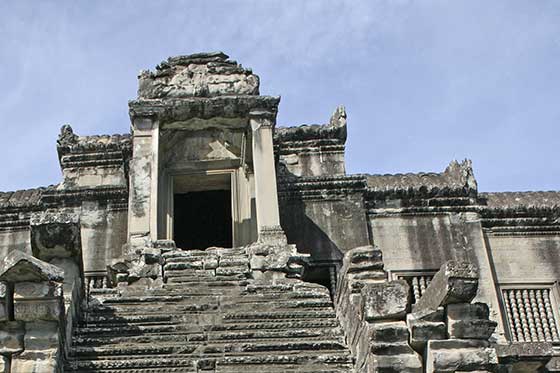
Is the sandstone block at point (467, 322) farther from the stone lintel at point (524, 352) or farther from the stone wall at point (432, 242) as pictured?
the stone wall at point (432, 242)

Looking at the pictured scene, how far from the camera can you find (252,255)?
478 inches

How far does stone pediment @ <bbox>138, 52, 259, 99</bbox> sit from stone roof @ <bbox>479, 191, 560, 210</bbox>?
5.16m

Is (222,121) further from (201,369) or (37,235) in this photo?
(201,369)

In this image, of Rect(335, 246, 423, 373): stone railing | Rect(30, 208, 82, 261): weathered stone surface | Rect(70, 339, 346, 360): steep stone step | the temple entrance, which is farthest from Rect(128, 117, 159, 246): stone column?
Rect(335, 246, 423, 373): stone railing

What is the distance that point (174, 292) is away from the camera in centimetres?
1055

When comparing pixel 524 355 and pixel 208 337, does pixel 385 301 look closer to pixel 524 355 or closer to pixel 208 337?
pixel 524 355

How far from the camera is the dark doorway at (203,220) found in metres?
17.2

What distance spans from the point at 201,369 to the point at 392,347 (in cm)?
190

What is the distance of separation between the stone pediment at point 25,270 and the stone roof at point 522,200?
33.2 feet

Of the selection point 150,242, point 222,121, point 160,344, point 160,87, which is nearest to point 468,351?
point 160,344

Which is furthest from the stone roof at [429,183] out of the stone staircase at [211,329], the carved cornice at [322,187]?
the stone staircase at [211,329]

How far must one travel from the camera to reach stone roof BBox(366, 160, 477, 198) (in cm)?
1606

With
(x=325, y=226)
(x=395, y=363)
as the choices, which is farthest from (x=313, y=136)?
(x=395, y=363)

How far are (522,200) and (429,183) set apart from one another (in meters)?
1.81
